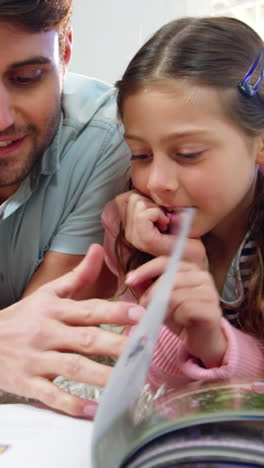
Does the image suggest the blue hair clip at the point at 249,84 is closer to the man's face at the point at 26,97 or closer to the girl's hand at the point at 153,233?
the girl's hand at the point at 153,233

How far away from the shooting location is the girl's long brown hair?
71cm

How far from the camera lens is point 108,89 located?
3.79ft

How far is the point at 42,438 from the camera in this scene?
448 millimetres

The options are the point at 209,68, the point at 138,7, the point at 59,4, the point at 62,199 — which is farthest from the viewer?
the point at 138,7

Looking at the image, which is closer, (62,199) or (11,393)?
(11,393)

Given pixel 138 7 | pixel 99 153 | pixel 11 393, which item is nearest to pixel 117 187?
pixel 99 153

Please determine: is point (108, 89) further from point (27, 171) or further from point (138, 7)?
point (138, 7)

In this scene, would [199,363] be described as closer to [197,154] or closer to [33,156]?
[197,154]

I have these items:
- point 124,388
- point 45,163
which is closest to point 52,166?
point 45,163

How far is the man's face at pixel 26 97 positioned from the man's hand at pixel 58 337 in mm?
375

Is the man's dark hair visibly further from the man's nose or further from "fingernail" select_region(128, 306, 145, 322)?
"fingernail" select_region(128, 306, 145, 322)

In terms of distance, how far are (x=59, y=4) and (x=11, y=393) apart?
64cm

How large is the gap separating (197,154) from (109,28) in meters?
0.99

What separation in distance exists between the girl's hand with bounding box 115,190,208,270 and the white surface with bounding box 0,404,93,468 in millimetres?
301
